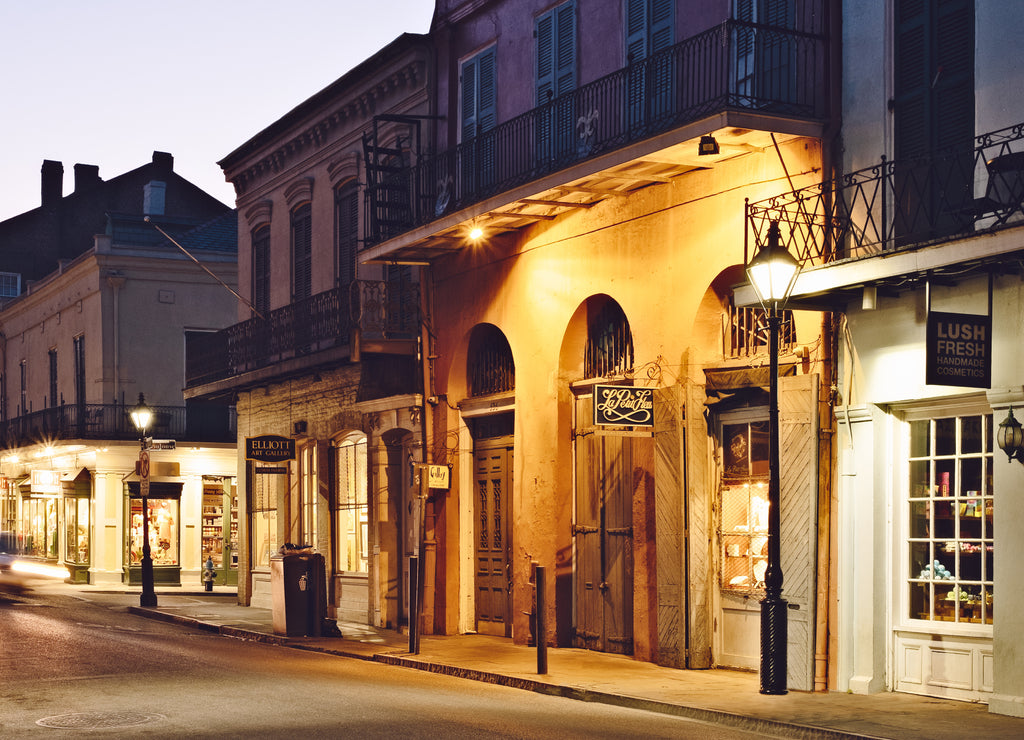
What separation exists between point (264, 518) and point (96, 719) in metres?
15.3

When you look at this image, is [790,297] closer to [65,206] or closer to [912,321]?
[912,321]

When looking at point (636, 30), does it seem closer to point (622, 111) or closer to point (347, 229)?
point (622, 111)

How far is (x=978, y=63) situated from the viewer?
12.1 metres

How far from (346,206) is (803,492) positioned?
464 inches

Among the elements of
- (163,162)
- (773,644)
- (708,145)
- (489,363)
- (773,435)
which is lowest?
(773,644)

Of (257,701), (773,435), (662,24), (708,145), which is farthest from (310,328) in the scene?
(773,435)

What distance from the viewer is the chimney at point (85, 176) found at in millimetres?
52531

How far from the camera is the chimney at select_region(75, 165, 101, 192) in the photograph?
5253 centimetres

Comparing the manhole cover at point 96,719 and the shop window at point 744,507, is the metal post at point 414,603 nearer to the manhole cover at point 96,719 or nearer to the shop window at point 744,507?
the shop window at point 744,507

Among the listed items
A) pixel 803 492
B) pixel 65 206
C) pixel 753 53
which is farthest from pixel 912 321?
pixel 65 206

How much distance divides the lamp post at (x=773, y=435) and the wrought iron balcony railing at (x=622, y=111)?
1.66 metres

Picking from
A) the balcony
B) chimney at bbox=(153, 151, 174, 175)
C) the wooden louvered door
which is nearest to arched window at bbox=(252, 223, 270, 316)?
the wooden louvered door

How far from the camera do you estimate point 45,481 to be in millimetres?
40844

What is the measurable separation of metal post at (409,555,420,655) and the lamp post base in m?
4.83
